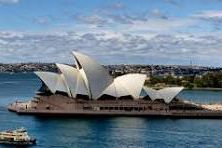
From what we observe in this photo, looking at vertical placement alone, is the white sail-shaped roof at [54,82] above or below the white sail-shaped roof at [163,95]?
above

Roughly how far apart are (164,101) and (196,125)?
1063 cm

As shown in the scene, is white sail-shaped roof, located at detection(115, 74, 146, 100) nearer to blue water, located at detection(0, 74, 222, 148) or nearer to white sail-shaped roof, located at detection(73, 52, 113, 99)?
white sail-shaped roof, located at detection(73, 52, 113, 99)

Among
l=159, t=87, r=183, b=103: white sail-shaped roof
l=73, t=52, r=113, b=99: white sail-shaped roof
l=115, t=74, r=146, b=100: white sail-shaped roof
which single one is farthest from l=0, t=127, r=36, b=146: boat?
l=159, t=87, r=183, b=103: white sail-shaped roof

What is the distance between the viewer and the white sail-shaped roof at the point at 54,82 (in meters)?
77.4

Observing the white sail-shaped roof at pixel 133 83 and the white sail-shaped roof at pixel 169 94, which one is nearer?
the white sail-shaped roof at pixel 169 94

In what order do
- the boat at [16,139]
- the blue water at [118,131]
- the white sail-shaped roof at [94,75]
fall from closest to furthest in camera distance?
the boat at [16,139]
the blue water at [118,131]
the white sail-shaped roof at [94,75]

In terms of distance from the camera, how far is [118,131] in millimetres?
61188

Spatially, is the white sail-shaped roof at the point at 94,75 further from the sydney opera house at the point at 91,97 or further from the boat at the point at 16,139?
the boat at the point at 16,139

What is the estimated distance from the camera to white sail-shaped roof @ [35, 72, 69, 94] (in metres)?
77.4

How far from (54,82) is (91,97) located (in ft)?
14.9

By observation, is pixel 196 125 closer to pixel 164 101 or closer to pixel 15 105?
pixel 164 101

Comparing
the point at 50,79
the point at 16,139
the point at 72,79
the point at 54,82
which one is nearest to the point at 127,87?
the point at 72,79

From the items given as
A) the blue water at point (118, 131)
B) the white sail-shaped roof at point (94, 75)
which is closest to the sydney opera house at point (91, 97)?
the white sail-shaped roof at point (94, 75)

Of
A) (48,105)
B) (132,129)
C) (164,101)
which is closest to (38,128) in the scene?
(132,129)
